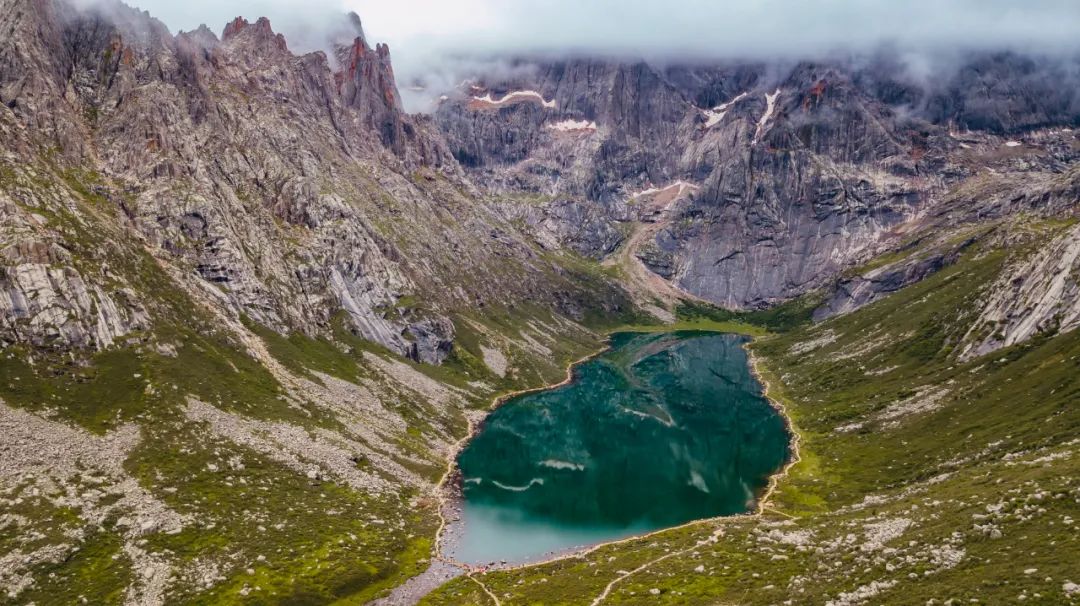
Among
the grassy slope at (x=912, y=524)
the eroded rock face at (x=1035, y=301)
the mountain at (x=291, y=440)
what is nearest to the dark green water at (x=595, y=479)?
the mountain at (x=291, y=440)

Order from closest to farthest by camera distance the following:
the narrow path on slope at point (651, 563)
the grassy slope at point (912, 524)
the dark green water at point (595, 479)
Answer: the grassy slope at point (912, 524) < the narrow path on slope at point (651, 563) < the dark green water at point (595, 479)

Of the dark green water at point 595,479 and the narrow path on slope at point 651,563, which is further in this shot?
the dark green water at point 595,479

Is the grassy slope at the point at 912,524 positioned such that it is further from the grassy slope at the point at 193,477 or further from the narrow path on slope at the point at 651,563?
the grassy slope at the point at 193,477

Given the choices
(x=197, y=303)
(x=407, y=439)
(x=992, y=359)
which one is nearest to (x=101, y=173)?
(x=197, y=303)

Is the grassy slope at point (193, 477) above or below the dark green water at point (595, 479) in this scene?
above

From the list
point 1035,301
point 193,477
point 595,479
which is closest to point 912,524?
point 595,479

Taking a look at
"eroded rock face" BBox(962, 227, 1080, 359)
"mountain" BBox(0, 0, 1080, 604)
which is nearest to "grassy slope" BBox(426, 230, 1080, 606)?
"mountain" BBox(0, 0, 1080, 604)

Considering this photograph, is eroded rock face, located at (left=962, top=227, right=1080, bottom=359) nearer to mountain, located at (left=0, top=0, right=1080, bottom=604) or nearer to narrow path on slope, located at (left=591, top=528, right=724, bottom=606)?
mountain, located at (left=0, top=0, right=1080, bottom=604)

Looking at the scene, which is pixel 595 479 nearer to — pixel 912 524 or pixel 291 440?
pixel 291 440
